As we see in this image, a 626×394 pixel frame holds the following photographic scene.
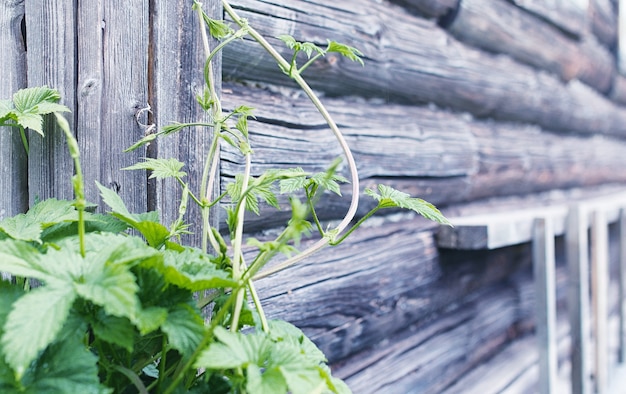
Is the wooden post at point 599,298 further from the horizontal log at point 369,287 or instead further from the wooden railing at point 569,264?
the horizontal log at point 369,287

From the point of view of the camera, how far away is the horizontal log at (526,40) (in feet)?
5.42

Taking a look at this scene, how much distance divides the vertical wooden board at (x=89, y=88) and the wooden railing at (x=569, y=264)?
0.97 metres

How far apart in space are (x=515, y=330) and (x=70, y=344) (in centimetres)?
186

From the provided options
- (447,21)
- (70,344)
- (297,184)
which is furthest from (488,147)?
(70,344)

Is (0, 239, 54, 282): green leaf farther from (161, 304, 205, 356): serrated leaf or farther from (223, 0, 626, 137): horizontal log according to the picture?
(223, 0, 626, 137): horizontal log

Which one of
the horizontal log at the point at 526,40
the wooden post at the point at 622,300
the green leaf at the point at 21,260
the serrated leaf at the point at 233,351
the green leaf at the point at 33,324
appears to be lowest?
the wooden post at the point at 622,300

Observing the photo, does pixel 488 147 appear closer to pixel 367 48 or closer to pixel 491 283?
pixel 491 283

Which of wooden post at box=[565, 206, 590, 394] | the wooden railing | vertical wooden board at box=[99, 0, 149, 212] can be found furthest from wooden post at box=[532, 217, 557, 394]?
vertical wooden board at box=[99, 0, 149, 212]

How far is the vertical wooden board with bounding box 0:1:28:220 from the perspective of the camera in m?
0.73

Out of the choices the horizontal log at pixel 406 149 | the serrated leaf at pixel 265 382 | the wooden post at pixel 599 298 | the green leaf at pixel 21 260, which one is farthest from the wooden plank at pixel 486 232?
the green leaf at pixel 21 260

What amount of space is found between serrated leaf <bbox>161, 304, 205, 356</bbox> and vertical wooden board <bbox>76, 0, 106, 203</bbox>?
31 centimetres

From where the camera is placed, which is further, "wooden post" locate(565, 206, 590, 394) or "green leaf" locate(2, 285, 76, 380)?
"wooden post" locate(565, 206, 590, 394)

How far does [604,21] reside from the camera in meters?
2.81

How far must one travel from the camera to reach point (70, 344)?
0.47 meters
